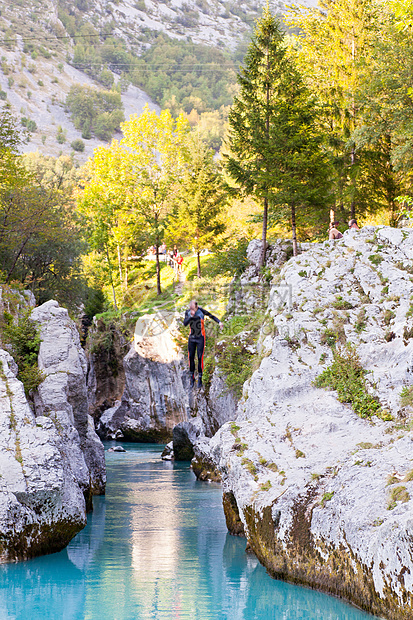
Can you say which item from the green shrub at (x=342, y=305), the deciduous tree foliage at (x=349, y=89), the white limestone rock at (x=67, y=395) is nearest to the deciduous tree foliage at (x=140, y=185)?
the deciduous tree foliage at (x=349, y=89)

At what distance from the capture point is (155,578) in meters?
10.9

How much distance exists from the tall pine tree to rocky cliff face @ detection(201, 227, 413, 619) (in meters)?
10.4

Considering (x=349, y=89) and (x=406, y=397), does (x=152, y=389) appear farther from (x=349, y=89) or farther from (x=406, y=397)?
(x=406, y=397)

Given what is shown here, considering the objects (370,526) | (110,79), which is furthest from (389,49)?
(110,79)

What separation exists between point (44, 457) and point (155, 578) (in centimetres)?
350

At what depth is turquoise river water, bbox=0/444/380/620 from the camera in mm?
9281

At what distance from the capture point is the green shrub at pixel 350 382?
11430 millimetres

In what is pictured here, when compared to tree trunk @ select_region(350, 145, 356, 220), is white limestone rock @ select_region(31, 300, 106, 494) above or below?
below

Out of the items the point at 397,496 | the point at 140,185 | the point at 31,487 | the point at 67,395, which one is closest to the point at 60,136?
the point at 140,185

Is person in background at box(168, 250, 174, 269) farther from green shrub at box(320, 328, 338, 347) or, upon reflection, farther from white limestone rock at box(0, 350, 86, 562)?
white limestone rock at box(0, 350, 86, 562)

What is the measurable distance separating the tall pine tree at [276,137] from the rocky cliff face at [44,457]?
12899mm

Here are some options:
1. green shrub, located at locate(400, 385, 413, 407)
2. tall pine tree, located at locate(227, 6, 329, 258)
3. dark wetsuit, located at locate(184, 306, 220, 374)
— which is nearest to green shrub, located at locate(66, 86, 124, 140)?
tall pine tree, located at locate(227, 6, 329, 258)

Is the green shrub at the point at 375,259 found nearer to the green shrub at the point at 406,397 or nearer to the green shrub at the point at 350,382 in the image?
the green shrub at the point at 350,382

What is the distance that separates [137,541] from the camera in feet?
45.0
